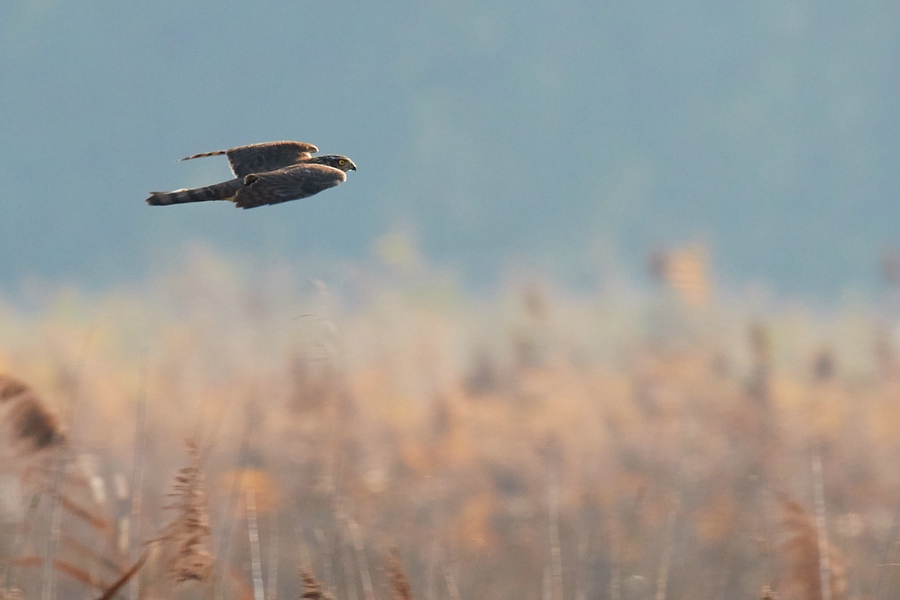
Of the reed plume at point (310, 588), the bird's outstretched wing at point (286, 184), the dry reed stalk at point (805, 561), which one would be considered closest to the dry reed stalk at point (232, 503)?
A: the reed plume at point (310, 588)

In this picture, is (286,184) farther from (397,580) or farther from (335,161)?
(397,580)

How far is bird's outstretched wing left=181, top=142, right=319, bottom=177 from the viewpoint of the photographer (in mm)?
2018

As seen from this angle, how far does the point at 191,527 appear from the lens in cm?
194

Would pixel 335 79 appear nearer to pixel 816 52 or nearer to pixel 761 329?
pixel 816 52

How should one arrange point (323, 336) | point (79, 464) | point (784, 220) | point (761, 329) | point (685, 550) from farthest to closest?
point (784, 220)
point (761, 329)
point (685, 550)
point (79, 464)
point (323, 336)

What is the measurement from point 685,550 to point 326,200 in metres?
94.3

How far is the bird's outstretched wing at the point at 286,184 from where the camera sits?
1680mm

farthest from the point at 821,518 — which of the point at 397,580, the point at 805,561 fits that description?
the point at 397,580

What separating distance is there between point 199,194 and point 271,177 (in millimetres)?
224

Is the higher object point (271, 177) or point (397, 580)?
point (271, 177)

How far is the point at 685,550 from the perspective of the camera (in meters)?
6.79

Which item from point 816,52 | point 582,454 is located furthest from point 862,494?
point 816,52

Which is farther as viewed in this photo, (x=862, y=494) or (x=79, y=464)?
(x=862, y=494)

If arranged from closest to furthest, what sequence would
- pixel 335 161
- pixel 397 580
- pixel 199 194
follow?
pixel 199 194 → pixel 397 580 → pixel 335 161
